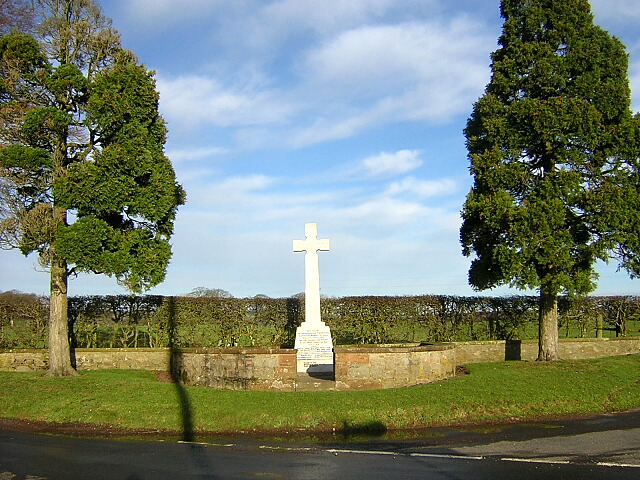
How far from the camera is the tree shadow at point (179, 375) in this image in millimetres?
10914

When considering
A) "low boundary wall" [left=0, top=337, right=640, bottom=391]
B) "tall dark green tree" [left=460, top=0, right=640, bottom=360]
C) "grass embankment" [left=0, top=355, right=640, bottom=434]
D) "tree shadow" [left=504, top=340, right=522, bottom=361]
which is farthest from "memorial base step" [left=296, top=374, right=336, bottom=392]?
"tree shadow" [left=504, top=340, right=522, bottom=361]

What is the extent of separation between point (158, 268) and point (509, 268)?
31.6 feet

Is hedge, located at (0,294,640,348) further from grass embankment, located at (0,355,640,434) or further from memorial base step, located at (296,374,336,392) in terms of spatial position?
grass embankment, located at (0,355,640,434)

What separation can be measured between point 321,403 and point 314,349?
21.6 ft

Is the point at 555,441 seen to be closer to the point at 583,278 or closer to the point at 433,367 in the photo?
the point at 433,367

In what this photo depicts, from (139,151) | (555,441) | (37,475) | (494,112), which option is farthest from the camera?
(494,112)

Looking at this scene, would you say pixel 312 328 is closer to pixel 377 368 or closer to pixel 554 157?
pixel 377 368

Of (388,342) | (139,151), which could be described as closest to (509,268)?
(388,342)

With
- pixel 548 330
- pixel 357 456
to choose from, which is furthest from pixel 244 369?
pixel 548 330

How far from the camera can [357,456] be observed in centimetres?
870

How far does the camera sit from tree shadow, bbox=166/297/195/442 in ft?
35.8

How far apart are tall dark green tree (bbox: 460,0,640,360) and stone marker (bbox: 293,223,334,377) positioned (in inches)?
200

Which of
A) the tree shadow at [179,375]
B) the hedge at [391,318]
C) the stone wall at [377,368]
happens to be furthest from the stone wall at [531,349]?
the tree shadow at [179,375]

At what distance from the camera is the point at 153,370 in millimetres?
18625
